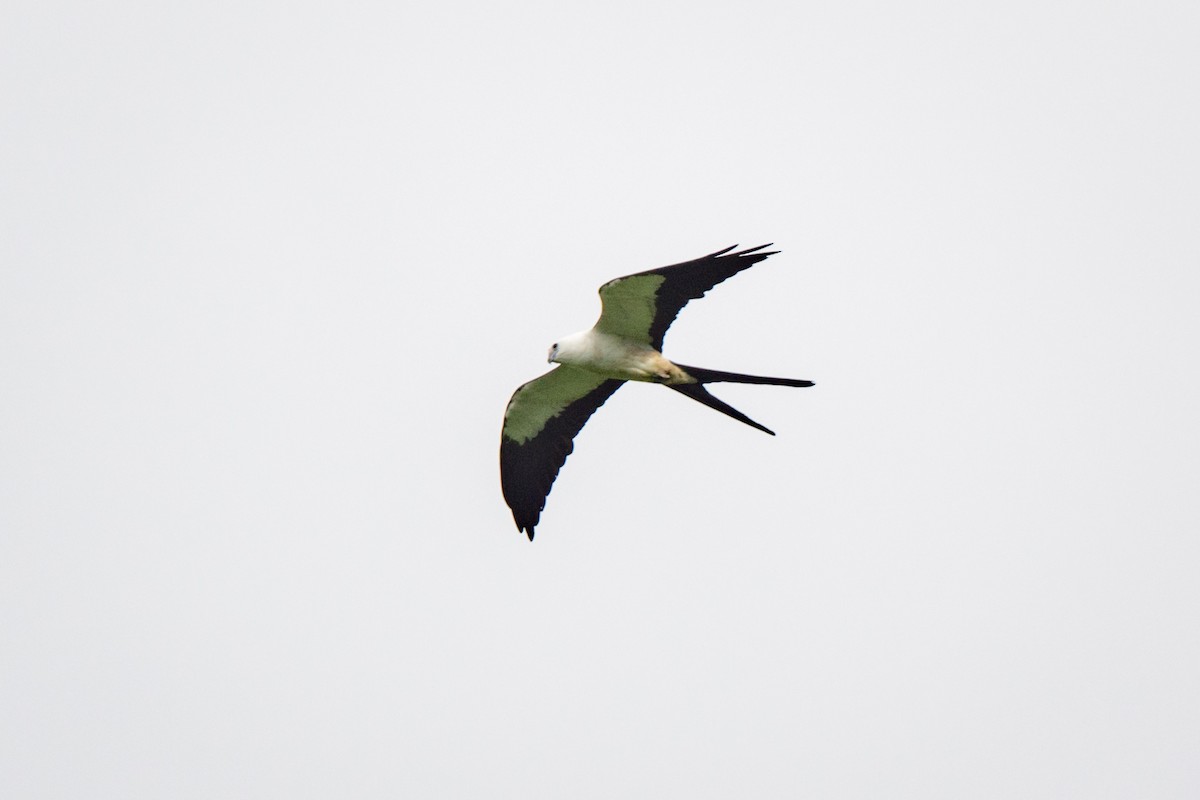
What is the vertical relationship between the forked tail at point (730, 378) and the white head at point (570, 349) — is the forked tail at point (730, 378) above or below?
below

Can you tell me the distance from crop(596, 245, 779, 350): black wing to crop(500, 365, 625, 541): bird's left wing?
3.13 feet

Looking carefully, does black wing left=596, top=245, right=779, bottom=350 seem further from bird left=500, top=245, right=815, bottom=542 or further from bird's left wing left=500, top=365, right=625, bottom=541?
bird's left wing left=500, top=365, right=625, bottom=541

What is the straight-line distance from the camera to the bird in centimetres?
873

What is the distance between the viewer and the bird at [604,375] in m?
8.73

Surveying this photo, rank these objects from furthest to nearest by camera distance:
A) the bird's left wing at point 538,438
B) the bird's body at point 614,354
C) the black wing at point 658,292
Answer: the bird's left wing at point 538,438
the bird's body at point 614,354
the black wing at point 658,292

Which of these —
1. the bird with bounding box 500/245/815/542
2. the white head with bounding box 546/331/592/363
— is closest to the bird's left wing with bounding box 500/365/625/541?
the bird with bounding box 500/245/815/542

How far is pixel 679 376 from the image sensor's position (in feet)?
30.8

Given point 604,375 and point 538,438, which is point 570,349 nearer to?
point 604,375

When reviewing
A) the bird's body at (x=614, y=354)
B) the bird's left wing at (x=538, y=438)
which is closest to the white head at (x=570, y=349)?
the bird's body at (x=614, y=354)

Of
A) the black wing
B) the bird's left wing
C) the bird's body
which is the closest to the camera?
the black wing

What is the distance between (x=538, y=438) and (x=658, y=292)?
1980mm

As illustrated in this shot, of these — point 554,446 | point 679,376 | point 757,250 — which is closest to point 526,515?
point 554,446

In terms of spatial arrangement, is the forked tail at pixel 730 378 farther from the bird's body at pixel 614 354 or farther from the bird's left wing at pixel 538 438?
the bird's left wing at pixel 538 438

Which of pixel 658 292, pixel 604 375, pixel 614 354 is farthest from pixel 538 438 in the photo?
pixel 658 292
